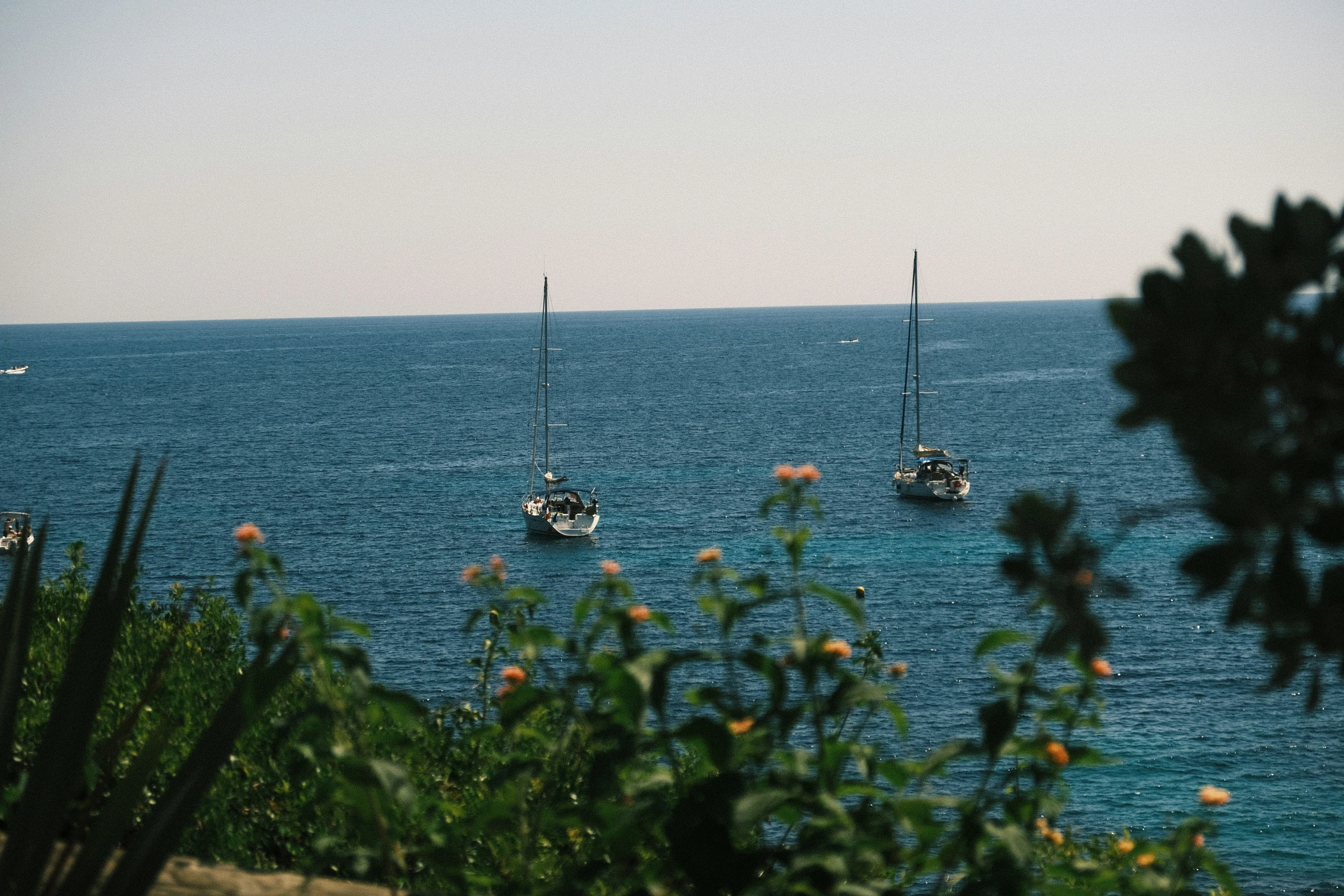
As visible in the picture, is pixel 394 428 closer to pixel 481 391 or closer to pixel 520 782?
pixel 481 391

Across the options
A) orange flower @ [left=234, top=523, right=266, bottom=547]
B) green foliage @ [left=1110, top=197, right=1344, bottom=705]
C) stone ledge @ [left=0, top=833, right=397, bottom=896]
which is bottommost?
stone ledge @ [left=0, top=833, right=397, bottom=896]

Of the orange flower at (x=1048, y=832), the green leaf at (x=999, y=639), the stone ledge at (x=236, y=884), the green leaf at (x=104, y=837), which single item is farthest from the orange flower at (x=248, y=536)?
the orange flower at (x=1048, y=832)

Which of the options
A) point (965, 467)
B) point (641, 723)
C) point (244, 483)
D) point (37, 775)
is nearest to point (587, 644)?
point (641, 723)

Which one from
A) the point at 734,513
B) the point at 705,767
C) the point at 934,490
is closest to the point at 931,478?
the point at 934,490

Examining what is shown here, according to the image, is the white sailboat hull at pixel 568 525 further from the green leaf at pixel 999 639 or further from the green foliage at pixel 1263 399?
the green foliage at pixel 1263 399

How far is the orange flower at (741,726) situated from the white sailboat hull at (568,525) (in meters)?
49.7

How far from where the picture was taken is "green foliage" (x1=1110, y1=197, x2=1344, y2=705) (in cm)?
148

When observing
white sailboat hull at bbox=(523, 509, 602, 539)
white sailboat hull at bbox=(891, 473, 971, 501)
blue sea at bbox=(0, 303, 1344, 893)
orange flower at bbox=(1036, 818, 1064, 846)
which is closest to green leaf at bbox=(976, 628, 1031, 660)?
blue sea at bbox=(0, 303, 1344, 893)

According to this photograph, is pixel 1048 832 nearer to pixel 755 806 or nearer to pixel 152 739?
Result: pixel 755 806

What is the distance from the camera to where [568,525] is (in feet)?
172

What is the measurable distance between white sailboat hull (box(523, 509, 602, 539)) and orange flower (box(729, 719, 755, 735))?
4972 centimetres

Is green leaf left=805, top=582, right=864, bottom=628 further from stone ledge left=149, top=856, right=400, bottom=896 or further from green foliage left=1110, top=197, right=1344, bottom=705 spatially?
stone ledge left=149, top=856, right=400, bottom=896

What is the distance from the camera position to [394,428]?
91.9 metres

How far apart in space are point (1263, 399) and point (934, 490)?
58.5 m
